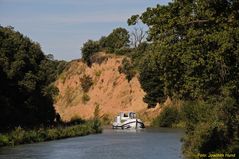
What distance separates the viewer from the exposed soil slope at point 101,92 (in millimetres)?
119625

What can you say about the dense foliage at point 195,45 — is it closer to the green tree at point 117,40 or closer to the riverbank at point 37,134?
the riverbank at point 37,134

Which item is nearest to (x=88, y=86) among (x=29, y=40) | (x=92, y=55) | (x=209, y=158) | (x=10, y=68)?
(x=92, y=55)

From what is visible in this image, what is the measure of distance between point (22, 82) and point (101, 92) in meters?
57.3

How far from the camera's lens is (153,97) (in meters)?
106

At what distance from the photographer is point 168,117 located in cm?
9431

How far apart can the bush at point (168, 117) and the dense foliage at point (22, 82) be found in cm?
2332

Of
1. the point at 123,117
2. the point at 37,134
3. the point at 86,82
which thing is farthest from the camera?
the point at 86,82

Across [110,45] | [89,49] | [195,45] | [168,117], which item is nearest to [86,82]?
[89,49]

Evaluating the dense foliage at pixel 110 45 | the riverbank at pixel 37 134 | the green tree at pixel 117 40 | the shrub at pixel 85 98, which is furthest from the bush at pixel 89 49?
the riverbank at pixel 37 134

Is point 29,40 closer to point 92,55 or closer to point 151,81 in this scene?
point 151,81

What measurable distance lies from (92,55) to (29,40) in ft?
179

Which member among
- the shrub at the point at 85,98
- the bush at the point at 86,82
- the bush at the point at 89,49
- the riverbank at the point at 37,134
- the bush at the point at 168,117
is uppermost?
the bush at the point at 89,49

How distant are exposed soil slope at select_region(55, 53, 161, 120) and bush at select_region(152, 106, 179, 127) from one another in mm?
16249

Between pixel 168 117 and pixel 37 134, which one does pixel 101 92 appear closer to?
pixel 168 117
